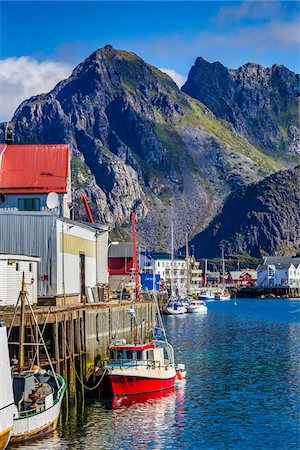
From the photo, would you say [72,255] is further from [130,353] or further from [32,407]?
[32,407]

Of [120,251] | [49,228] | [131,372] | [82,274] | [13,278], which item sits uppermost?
[120,251]

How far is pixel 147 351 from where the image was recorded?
5391 cm

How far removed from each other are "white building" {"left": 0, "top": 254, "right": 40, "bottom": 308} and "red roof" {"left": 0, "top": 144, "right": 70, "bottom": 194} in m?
15.8

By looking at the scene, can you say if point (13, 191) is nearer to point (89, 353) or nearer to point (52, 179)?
point (52, 179)

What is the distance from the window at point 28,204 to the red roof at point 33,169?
0.71 meters

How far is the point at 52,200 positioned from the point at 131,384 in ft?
60.3

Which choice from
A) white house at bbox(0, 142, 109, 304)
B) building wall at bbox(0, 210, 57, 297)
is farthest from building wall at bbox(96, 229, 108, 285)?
building wall at bbox(0, 210, 57, 297)

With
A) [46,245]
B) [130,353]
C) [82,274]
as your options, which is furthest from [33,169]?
[130,353]

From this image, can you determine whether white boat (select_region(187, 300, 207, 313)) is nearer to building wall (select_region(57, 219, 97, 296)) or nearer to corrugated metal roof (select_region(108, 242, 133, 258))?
corrugated metal roof (select_region(108, 242, 133, 258))

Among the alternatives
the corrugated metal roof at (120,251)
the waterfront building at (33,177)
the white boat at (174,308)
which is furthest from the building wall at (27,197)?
the corrugated metal roof at (120,251)

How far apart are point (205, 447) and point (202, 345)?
51.2m

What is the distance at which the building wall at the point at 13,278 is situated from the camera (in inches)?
1997

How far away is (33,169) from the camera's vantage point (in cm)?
7069

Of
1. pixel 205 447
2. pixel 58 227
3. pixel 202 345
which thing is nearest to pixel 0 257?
pixel 58 227
